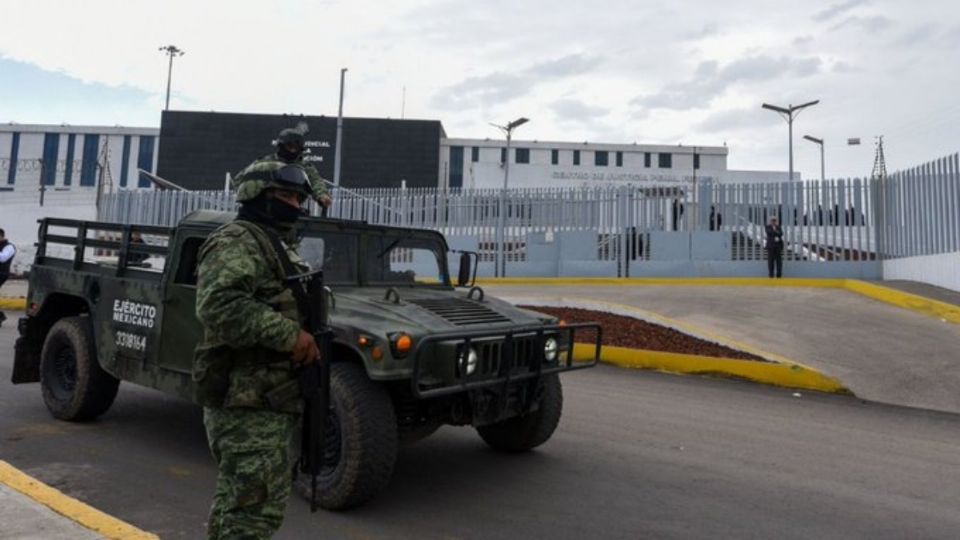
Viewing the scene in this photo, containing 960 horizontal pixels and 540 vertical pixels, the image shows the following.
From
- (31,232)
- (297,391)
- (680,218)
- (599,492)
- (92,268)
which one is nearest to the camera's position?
(297,391)

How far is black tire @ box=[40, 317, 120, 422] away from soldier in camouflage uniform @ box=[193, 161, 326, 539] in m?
3.18

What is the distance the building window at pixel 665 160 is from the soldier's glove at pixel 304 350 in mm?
58372

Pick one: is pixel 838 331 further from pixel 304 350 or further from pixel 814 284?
pixel 304 350

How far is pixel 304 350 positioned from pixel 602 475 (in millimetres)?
2722

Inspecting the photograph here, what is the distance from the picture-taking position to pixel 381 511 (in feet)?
12.3

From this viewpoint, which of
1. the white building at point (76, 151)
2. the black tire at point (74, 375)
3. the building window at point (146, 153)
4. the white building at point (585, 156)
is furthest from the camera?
the building window at point (146, 153)

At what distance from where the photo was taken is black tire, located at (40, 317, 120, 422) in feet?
16.7

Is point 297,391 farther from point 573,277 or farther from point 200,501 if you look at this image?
point 573,277

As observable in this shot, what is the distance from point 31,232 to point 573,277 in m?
22.3

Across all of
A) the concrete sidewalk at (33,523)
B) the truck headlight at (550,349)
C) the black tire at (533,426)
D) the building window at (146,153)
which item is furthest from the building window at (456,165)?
the concrete sidewalk at (33,523)

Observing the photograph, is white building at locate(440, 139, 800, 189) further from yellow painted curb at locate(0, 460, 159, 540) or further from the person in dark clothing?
yellow painted curb at locate(0, 460, 159, 540)

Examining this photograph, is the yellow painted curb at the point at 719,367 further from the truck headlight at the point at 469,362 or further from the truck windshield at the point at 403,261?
the truck headlight at the point at 469,362

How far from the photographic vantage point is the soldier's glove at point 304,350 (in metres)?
2.46

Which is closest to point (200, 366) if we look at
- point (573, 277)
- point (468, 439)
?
point (468, 439)
